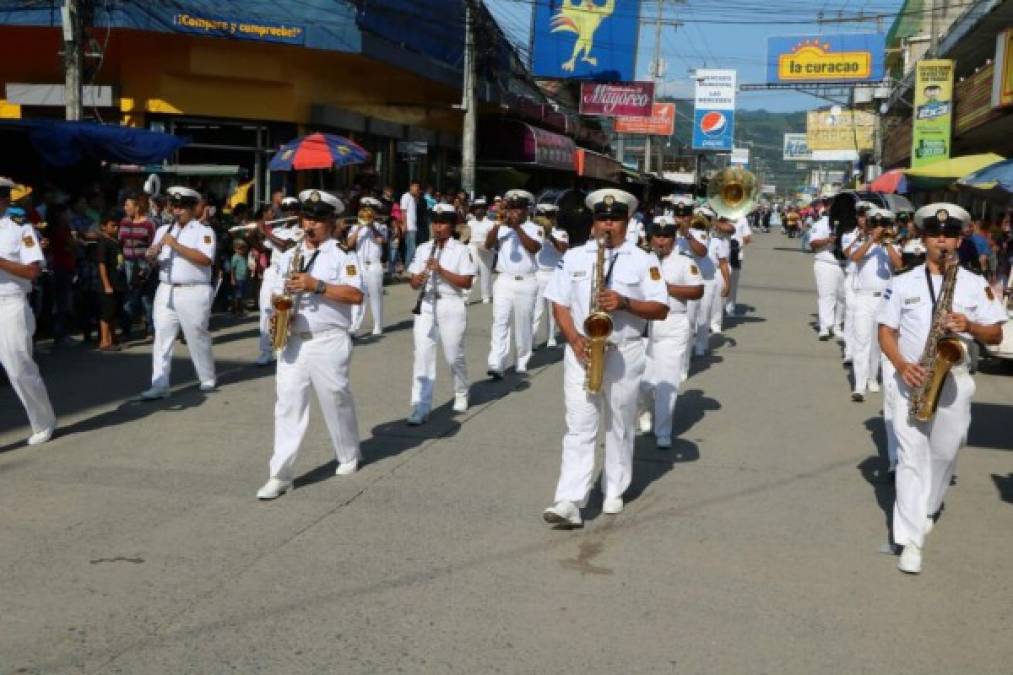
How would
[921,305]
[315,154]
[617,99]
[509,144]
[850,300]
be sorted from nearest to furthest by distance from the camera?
[921,305] → [850,300] → [315,154] → [509,144] → [617,99]

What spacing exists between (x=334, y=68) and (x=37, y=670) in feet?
67.2

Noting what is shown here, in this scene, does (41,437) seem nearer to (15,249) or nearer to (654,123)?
(15,249)

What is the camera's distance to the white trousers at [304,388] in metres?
7.27

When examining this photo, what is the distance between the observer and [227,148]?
2247cm

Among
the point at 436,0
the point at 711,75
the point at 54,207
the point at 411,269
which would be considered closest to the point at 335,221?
the point at 411,269

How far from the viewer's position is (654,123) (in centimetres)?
5791

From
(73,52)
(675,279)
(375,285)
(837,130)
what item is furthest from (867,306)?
(837,130)

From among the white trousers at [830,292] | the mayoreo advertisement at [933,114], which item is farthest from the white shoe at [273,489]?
the mayoreo advertisement at [933,114]

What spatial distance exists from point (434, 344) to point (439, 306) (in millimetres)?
416

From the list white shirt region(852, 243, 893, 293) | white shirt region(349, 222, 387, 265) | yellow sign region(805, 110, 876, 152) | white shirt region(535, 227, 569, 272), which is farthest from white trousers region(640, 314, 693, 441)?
yellow sign region(805, 110, 876, 152)

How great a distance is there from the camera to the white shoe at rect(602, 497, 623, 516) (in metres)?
7.10

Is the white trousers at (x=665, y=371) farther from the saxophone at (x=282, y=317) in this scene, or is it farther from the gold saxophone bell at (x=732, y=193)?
the gold saxophone bell at (x=732, y=193)

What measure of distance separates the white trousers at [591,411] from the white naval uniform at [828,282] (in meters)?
9.43

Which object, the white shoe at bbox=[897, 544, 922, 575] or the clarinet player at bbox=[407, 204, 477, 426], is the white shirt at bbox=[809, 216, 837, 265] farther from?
the white shoe at bbox=[897, 544, 922, 575]
